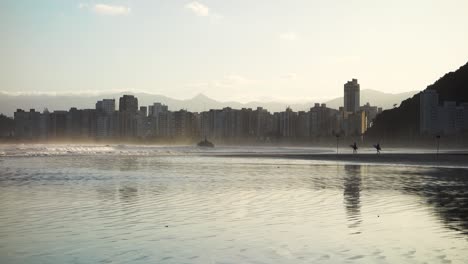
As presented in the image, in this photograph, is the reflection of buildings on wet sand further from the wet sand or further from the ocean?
the wet sand

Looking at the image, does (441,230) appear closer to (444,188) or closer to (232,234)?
(232,234)

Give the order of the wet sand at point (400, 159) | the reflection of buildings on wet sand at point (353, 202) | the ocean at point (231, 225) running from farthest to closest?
1. the wet sand at point (400, 159)
2. the reflection of buildings on wet sand at point (353, 202)
3. the ocean at point (231, 225)

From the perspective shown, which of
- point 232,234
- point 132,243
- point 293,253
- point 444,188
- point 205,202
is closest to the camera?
point 293,253

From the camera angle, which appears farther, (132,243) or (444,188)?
(444,188)

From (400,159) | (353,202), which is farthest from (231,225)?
(400,159)

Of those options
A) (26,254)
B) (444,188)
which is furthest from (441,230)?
(444,188)

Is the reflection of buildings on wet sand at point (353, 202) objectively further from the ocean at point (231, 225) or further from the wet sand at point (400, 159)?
the wet sand at point (400, 159)

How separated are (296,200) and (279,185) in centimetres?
791

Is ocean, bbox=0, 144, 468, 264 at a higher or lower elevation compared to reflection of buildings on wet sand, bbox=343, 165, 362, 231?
higher

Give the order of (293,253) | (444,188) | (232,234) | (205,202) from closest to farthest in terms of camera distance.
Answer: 1. (293,253)
2. (232,234)
3. (205,202)
4. (444,188)

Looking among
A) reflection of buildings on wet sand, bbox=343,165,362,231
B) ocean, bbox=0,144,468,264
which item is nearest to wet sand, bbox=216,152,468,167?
reflection of buildings on wet sand, bbox=343,165,362,231

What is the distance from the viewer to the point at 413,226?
1750 centimetres

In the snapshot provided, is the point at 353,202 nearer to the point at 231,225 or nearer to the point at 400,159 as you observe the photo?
the point at 231,225

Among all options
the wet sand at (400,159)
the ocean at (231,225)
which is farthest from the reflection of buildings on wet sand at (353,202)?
the wet sand at (400,159)
